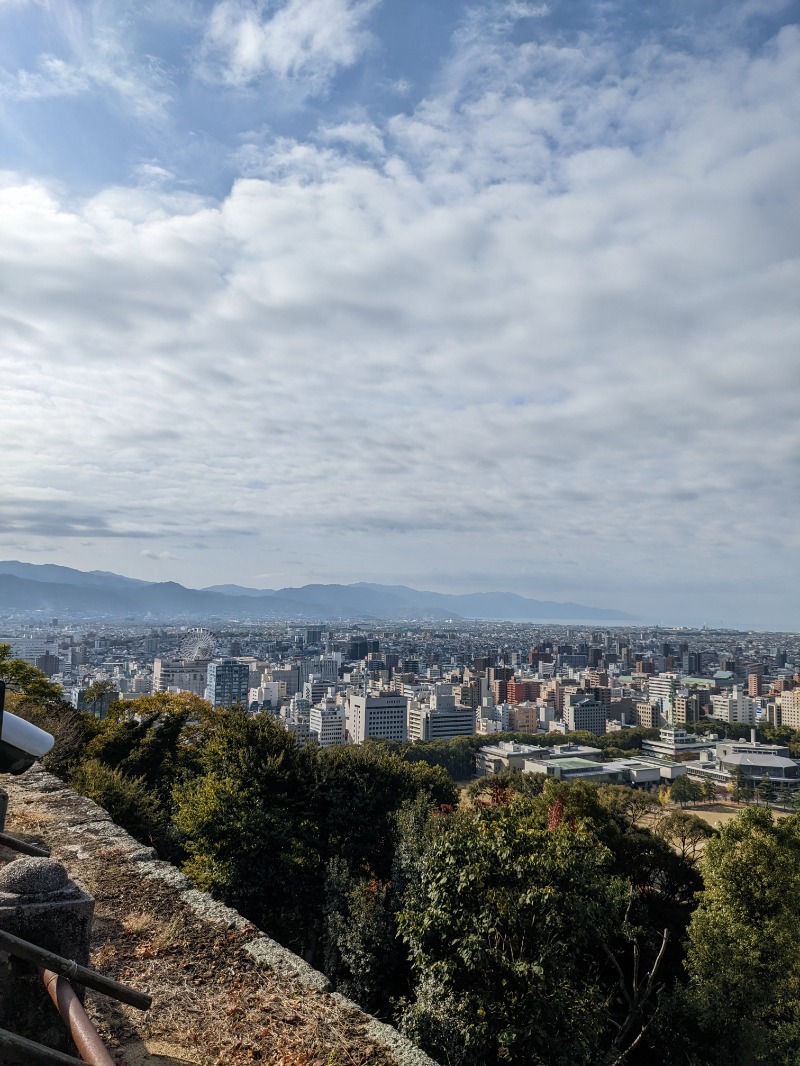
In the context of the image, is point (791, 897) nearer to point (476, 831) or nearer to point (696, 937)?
point (696, 937)

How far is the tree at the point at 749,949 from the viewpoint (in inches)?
338

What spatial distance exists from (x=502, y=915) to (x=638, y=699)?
10698cm

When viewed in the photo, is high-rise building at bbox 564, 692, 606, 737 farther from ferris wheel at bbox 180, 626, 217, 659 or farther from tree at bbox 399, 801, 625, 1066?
tree at bbox 399, 801, 625, 1066

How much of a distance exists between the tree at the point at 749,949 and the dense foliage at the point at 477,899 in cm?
3

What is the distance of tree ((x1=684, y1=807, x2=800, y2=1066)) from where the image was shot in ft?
28.2

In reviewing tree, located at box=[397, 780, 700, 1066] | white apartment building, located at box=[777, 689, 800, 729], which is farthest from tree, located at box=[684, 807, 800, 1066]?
white apartment building, located at box=[777, 689, 800, 729]

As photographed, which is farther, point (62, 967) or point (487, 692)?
point (487, 692)

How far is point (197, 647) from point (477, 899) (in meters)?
157

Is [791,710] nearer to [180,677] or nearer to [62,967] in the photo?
[180,677]

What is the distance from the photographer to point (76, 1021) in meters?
1.94

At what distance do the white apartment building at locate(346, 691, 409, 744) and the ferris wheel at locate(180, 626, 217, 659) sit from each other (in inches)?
2524

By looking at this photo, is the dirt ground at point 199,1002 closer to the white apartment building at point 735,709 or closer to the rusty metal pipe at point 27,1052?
the rusty metal pipe at point 27,1052

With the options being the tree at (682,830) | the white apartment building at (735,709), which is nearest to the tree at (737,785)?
the tree at (682,830)

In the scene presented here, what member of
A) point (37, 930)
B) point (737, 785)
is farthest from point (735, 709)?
point (37, 930)
